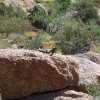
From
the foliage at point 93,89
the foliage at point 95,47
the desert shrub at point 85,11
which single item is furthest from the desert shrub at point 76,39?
the desert shrub at point 85,11

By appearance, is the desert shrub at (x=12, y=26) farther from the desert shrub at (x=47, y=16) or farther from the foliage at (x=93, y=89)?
the foliage at (x=93, y=89)

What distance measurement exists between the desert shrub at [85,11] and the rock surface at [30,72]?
21.5 m

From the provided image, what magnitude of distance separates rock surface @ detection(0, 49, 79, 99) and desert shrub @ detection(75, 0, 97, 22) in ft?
70.6

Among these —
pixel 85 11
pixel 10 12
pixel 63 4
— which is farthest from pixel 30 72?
pixel 63 4

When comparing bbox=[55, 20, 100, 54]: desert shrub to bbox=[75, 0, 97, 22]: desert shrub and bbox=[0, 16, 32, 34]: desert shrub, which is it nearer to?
bbox=[0, 16, 32, 34]: desert shrub

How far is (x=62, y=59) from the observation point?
796cm

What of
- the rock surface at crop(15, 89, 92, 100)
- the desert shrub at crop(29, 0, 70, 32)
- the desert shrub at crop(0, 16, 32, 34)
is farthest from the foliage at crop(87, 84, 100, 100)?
the desert shrub at crop(29, 0, 70, 32)

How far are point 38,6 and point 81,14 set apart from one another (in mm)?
3112

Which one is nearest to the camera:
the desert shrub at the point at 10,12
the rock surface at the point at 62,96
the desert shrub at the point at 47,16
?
the rock surface at the point at 62,96

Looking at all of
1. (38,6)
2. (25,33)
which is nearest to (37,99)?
(25,33)

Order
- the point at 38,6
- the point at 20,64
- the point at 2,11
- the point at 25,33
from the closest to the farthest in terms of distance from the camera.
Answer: the point at 20,64, the point at 25,33, the point at 2,11, the point at 38,6

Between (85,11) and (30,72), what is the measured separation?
75.7ft

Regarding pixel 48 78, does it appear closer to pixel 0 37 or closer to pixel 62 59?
pixel 62 59

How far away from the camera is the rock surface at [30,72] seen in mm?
7695
